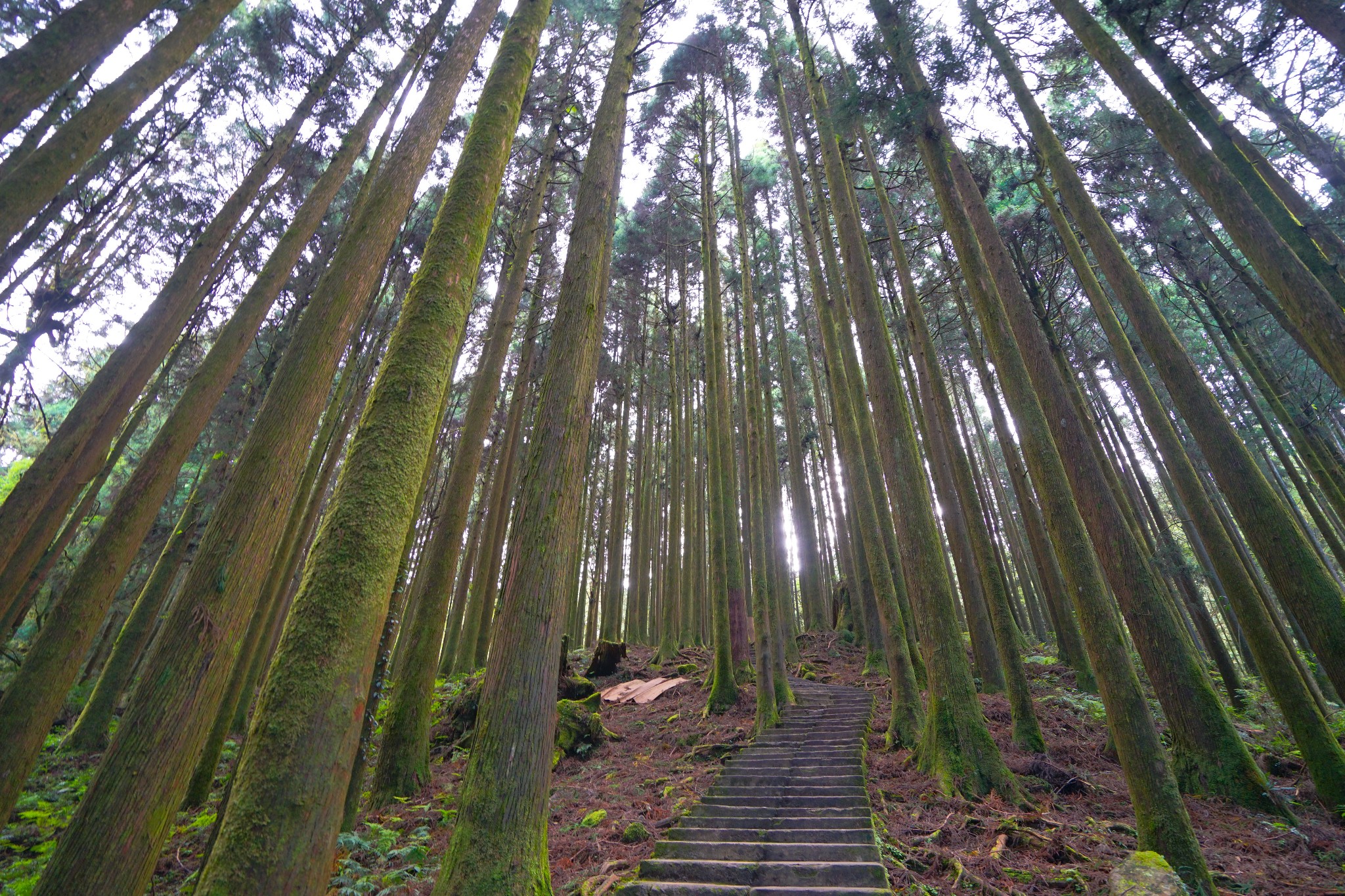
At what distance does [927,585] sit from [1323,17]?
20.5ft

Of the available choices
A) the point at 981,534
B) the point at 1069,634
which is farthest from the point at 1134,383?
the point at 1069,634

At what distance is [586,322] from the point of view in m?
4.32

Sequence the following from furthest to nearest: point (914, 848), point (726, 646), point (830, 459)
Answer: point (830, 459), point (726, 646), point (914, 848)

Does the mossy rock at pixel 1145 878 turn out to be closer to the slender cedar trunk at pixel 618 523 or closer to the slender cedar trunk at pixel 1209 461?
the slender cedar trunk at pixel 1209 461

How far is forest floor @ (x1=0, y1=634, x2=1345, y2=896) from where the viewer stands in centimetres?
392

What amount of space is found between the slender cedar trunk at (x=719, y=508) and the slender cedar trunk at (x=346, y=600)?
7.14 m

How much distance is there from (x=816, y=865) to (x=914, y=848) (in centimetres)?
112

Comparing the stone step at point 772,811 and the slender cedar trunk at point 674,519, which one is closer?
the stone step at point 772,811

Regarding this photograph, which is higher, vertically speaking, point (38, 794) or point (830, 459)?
point (830, 459)

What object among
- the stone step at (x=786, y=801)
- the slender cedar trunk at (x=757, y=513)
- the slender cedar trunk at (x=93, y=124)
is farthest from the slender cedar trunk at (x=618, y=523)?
the slender cedar trunk at (x=93, y=124)

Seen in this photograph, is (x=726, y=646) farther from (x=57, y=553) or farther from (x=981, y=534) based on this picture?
(x=57, y=553)

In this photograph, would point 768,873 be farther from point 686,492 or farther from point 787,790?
point 686,492

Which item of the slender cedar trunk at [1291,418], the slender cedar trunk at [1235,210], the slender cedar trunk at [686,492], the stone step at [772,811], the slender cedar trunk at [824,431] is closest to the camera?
the slender cedar trunk at [1235,210]

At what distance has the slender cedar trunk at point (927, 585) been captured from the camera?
5727 millimetres
